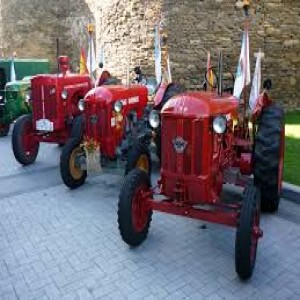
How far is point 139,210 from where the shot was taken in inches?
156

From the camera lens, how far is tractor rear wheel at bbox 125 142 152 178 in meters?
5.12

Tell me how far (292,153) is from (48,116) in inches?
153

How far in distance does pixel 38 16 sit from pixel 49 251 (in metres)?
19.1

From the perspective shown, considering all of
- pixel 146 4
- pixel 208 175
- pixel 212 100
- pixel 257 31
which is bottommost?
pixel 208 175

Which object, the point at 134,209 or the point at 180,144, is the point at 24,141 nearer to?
the point at 134,209

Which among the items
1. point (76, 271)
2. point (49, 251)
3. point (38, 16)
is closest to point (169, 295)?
point (76, 271)

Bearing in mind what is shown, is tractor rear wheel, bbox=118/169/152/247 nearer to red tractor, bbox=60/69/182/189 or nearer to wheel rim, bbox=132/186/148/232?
wheel rim, bbox=132/186/148/232

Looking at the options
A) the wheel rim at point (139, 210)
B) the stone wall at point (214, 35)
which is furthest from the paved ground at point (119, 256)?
the stone wall at point (214, 35)

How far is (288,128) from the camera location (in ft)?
29.4

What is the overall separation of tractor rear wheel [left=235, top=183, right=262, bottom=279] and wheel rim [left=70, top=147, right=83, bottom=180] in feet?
9.00

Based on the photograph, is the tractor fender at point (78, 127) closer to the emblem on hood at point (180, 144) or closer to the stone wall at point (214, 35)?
the emblem on hood at point (180, 144)

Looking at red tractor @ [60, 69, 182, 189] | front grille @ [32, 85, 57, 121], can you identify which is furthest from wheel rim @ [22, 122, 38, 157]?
red tractor @ [60, 69, 182, 189]

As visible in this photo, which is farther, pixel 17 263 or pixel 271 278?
pixel 17 263

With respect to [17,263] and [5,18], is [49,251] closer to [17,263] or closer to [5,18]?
[17,263]
